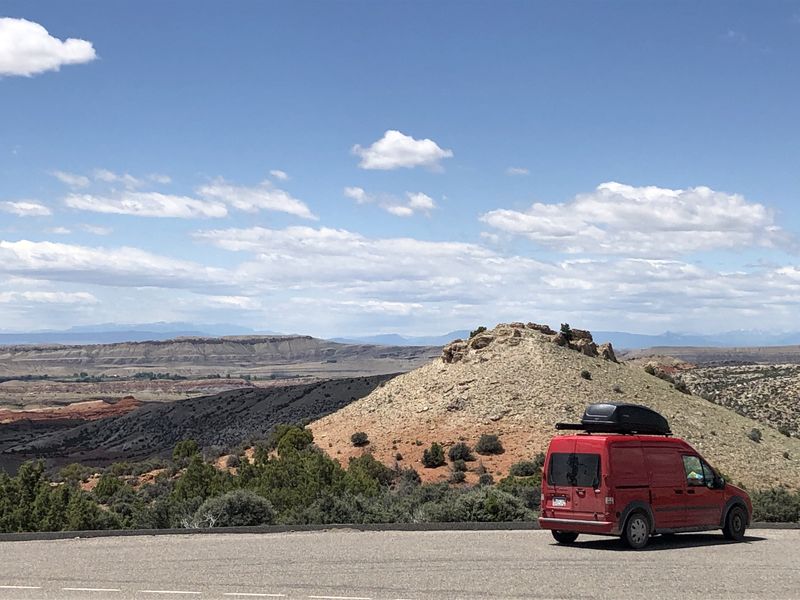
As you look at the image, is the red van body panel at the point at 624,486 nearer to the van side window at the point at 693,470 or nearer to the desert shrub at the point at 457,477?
the van side window at the point at 693,470

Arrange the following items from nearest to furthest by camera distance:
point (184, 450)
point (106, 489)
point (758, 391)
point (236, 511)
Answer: point (236, 511) → point (106, 489) → point (184, 450) → point (758, 391)

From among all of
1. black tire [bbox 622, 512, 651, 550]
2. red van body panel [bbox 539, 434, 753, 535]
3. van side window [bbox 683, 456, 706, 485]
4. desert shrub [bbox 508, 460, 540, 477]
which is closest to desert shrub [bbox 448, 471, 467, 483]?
desert shrub [bbox 508, 460, 540, 477]

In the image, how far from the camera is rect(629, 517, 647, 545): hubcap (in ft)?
55.2

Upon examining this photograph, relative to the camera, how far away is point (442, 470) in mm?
43531

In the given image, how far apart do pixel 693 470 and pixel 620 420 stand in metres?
1.97

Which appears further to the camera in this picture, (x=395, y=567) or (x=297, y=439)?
(x=297, y=439)

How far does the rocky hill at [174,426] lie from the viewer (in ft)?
292

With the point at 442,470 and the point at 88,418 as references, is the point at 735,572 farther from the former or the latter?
the point at 88,418

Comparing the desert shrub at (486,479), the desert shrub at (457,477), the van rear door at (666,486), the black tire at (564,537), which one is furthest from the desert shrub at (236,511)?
the desert shrub at (457,477)

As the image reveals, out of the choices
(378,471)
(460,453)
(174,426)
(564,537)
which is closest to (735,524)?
(564,537)

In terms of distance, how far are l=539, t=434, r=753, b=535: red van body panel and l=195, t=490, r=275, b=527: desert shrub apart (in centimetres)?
831

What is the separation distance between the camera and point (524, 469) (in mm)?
41062

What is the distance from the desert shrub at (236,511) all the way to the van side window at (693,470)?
10.6 meters

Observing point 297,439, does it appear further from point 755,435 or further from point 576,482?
point 576,482
